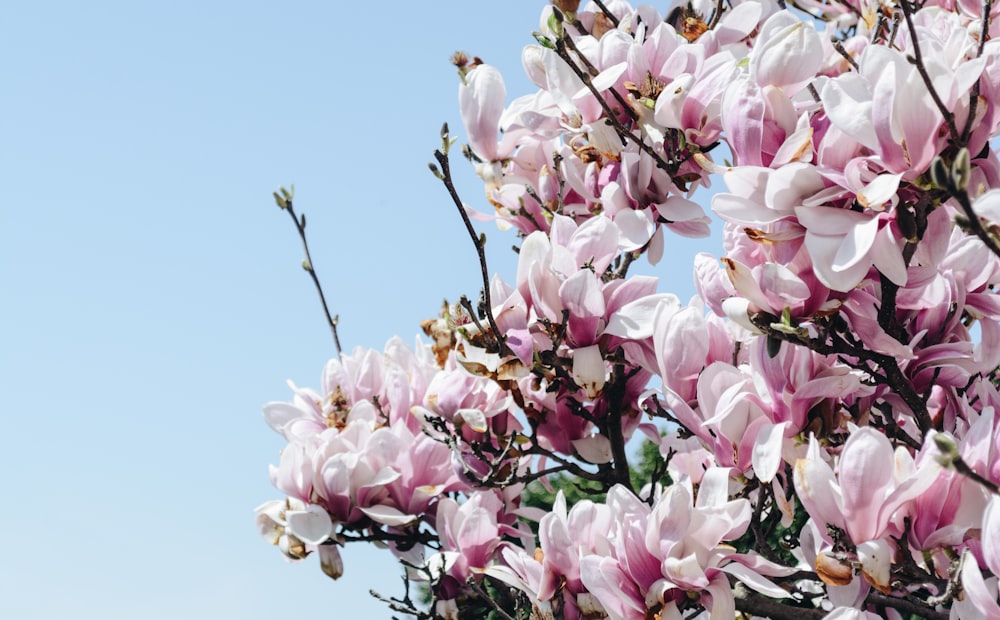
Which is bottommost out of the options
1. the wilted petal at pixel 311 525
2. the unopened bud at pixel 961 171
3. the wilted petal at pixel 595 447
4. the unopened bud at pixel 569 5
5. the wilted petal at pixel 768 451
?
the wilted petal at pixel 768 451

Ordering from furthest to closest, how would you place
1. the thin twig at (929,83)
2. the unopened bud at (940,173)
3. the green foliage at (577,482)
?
the green foliage at (577,482), the thin twig at (929,83), the unopened bud at (940,173)

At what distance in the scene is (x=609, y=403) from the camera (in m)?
1.85

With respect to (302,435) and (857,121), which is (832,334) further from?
(302,435)

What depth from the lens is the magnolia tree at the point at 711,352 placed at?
1206mm

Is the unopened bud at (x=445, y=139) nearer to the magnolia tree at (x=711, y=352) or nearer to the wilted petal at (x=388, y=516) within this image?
the magnolia tree at (x=711, y=352)

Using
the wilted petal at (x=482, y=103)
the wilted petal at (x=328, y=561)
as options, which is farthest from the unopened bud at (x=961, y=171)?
the wilted petal at (x=328, y=561)

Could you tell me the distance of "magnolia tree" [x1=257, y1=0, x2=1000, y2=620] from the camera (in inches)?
47.5

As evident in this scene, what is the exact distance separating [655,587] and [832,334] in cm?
43

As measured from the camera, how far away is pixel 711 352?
5.32ft

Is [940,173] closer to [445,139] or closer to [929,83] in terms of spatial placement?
[929,83]

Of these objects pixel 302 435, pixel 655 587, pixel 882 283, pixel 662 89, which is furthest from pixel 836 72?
pixel 302 435

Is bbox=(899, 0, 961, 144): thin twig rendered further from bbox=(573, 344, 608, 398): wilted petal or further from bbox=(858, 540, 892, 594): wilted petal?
bbox=(573, 344, 608, 398): wilted petal

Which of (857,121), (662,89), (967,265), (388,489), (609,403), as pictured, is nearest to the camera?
(857,121)

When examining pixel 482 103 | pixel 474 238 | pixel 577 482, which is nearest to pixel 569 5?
pixel 482 103
